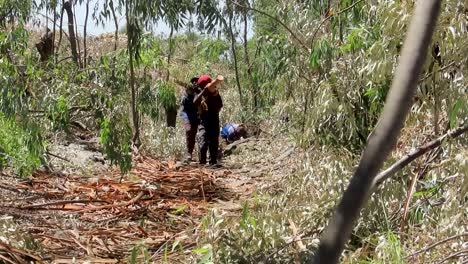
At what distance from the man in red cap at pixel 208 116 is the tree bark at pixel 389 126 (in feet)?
26.1

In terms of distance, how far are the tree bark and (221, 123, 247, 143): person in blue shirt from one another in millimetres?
10746

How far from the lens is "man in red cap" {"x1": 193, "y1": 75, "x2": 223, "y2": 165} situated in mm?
8758

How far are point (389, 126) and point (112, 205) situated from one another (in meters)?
5.38

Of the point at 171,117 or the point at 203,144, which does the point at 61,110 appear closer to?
the point at 203,144

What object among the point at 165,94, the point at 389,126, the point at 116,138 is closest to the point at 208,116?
the point at 165,94

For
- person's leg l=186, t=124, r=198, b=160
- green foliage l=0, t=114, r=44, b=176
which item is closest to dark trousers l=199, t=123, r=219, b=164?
person's leg l=186, t=124, r=198, b=160

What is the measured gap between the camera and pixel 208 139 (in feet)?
29.7

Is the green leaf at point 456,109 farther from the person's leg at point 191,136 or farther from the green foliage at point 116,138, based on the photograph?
the person's leg at point 191,136

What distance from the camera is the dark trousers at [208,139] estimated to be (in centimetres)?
898

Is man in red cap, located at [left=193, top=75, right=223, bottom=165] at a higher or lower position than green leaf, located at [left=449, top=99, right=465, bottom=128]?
lower

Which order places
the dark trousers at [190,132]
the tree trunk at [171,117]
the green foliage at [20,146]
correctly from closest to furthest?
1. the green foliage at [20,146]
2. the dark trousers at [190,132]
3. the tree trunk at [171,117]

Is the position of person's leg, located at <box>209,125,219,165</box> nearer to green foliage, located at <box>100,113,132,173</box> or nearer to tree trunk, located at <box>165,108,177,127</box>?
tree trunk, located at <box>165,108,177,127</box>

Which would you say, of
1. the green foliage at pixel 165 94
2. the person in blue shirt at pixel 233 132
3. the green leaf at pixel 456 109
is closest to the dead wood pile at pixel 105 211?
the green leaf at pixel 456 109

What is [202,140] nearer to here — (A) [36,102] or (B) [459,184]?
(A) [36,102]
